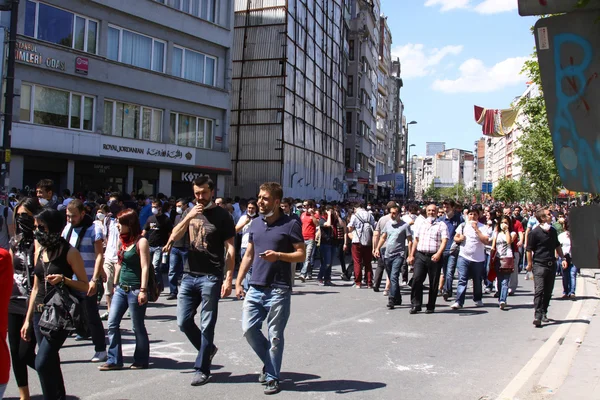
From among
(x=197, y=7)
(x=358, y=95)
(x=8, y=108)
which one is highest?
(x=358, y=95)

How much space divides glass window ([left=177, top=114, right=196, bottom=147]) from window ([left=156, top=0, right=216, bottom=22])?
4.79 m

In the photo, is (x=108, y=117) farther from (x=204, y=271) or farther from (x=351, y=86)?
(x=351, y=86)

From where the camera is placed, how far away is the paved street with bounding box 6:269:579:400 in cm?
569

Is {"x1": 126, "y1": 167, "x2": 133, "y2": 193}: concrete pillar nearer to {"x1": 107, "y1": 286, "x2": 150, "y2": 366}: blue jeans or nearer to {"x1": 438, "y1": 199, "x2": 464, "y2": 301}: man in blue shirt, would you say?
{"x1": 438, "y1": 199, "x2": 464, "y2": 301}: man in blue shirt

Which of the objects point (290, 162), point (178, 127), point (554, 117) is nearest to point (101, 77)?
point (178, 127)

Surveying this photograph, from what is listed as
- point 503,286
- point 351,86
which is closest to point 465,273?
point 503,286

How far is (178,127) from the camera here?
27.9m

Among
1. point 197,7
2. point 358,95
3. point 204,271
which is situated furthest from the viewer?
point 358,95

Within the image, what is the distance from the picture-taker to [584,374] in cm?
636

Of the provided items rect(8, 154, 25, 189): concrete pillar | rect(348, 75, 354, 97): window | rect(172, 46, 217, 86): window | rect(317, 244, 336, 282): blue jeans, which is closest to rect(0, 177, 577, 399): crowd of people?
rect(317, 244, 336, 282): blue jeans

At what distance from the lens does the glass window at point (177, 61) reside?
2739cm

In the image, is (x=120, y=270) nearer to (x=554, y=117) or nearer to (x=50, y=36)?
(x=554, y=117)

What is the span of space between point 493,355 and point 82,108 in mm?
19981

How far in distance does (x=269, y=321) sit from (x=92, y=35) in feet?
68.6
